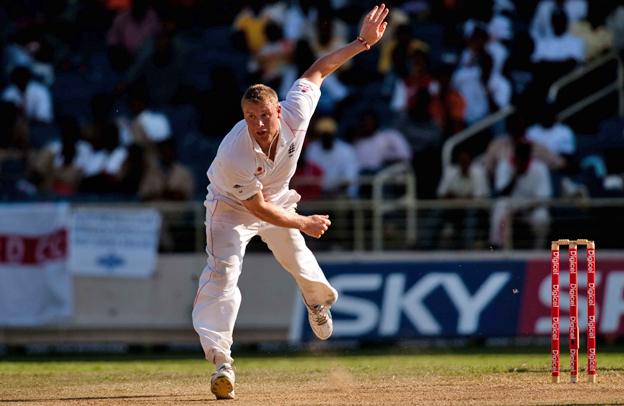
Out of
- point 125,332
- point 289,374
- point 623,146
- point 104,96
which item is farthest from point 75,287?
point 623,146

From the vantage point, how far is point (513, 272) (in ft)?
51.5

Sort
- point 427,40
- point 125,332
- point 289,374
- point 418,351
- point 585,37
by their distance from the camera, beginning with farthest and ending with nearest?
point 427,40, point 585,37, point 125,332, point 418,351, point 289,374

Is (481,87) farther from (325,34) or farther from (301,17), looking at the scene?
(301,17)

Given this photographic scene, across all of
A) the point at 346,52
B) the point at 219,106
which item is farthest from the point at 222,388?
the point at 219,106

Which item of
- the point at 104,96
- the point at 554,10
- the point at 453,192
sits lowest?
the point at 453,192

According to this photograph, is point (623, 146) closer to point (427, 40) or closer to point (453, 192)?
point (453, 192)

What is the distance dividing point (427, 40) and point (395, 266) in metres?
4.79

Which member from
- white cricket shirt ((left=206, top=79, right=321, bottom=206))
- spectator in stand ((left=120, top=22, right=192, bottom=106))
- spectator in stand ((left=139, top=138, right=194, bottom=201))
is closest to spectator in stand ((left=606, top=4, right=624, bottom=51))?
spectator in stand ((left=120, top=22, right=192, bottom=106))

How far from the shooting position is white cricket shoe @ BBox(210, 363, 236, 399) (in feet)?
29.5

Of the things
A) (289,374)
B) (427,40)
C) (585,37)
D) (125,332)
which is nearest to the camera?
(289,374)

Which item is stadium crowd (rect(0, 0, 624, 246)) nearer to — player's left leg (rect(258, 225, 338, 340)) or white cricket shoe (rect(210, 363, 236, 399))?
player's left leg (rect(258, 225, 338, 340))

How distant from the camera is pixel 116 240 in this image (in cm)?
→ 1630

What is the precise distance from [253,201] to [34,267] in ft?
25.8

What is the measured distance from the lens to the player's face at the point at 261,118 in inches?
342
